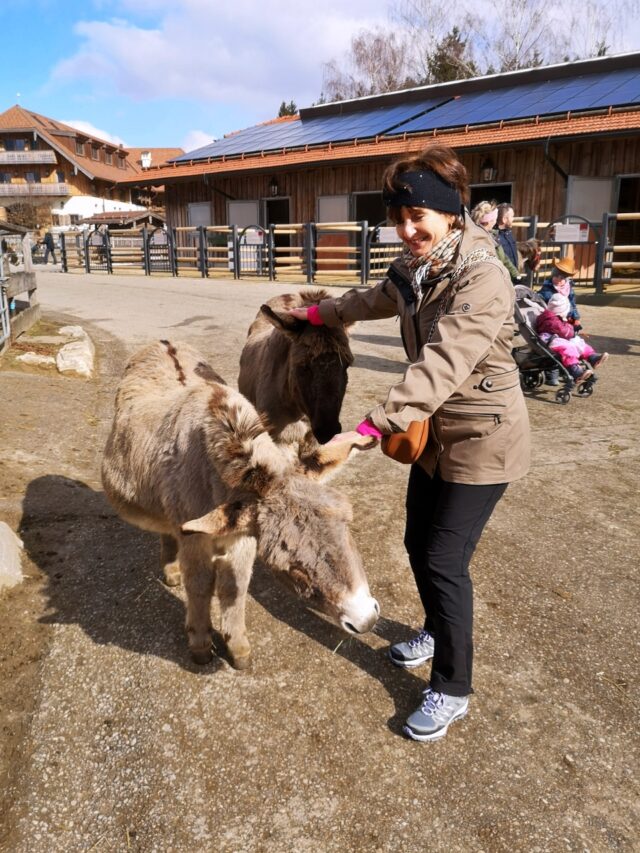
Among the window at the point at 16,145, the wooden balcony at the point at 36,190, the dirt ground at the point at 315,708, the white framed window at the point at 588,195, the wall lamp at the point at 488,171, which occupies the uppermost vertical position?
the window at the point at 16,145

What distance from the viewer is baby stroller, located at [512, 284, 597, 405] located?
7.56 metres

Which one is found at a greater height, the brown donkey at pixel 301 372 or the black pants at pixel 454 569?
the brown donkey at pixel 301 372

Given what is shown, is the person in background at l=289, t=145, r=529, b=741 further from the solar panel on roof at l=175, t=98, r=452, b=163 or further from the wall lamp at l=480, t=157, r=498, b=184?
the solar panel on roof at l=175, t=98, r=452, b=163

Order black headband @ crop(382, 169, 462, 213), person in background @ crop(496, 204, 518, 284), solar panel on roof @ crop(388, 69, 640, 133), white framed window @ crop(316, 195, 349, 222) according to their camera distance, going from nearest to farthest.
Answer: black headband @ crop(382, 169, 462, 213), person in background @ crop(496, 204, 518, 284), solar panel on roof @ crop(388, 69, 640, 133), white framed window @ crop(316, 195, 349, 222)

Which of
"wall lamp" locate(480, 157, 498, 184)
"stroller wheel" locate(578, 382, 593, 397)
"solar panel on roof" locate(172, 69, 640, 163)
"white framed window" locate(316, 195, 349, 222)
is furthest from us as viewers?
"white framed window" locate(316, 195, 349, 222)

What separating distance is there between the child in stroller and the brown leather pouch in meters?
5.60

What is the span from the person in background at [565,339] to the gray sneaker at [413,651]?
5271mm

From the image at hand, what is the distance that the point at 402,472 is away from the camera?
564cm

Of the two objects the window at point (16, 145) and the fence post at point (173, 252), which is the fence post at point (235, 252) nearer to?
the fence post at point (173, 252)

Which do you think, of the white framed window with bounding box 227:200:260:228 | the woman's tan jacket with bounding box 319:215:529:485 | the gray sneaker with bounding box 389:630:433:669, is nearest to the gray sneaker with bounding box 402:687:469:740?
the gray sneaker with bounding box 389:630:433:669

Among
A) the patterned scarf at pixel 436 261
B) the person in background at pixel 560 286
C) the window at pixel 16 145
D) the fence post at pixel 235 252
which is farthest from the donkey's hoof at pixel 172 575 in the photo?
the window at pixel 16 145

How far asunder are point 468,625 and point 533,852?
32.5 inches

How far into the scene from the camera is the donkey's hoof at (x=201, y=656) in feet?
10.4

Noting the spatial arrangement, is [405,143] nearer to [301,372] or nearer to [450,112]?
[450,112]
